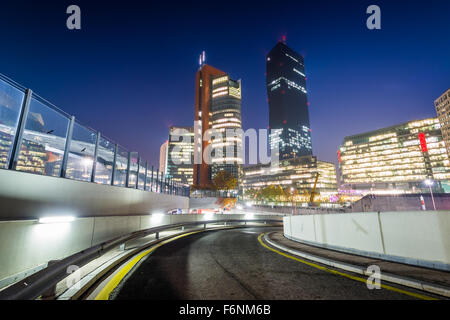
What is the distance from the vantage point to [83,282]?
3.90m

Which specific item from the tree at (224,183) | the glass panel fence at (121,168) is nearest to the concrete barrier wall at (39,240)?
the glass panel fence at (121,168)

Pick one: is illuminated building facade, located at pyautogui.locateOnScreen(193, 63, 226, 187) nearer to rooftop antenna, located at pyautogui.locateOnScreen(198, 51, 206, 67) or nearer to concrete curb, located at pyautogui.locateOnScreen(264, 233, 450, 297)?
rooftop antenna, located at pyautogui.locateOnScreen(198, 51, 206, 67)

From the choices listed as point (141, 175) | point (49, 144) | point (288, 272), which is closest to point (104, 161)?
point (49, 144)

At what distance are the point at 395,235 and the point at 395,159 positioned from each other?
163m

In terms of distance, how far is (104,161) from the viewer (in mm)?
10383

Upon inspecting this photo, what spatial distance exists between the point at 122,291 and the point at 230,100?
540ft

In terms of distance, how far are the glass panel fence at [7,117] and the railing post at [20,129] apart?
7cm

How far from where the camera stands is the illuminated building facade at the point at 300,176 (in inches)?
6031

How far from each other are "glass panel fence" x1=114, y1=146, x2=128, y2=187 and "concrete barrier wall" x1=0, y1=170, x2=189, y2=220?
418mm

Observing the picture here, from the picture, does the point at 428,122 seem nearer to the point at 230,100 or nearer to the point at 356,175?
the point at 356,175

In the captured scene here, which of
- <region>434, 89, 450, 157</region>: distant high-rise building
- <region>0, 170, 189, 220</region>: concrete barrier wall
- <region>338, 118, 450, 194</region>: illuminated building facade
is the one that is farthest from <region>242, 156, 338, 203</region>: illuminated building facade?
<region>0, 170, 189, 220</region>: concrete barrier wall

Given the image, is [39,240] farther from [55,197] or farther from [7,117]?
[7,117]

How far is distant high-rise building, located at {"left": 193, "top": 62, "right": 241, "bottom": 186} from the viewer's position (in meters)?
153
